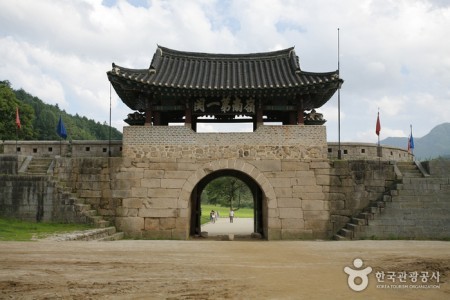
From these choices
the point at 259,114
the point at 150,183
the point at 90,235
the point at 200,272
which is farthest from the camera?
the point at 259,114

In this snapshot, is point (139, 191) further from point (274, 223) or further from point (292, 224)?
point (292, 224)

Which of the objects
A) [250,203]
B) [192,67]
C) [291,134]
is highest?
[192,67]

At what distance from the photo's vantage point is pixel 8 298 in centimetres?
546

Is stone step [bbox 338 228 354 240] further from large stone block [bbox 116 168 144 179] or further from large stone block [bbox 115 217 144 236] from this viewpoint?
large stone block [bbox 116 168 144 179]

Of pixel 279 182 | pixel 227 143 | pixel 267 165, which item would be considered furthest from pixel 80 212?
pixel 279 182

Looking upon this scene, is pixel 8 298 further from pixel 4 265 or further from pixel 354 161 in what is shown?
pixel 354 161

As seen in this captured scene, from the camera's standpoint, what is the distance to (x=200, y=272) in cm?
749

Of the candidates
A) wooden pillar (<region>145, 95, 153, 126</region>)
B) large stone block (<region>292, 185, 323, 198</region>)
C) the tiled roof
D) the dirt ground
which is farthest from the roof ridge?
the dirt ground

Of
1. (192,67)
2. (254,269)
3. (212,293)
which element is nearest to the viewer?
(212,293)

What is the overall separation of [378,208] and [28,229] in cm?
1201

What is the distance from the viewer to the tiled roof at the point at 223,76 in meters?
15.2

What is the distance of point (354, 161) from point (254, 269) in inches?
357

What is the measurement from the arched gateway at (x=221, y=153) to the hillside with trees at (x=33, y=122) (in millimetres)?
6520

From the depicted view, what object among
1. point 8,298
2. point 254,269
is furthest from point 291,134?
point 8,298
